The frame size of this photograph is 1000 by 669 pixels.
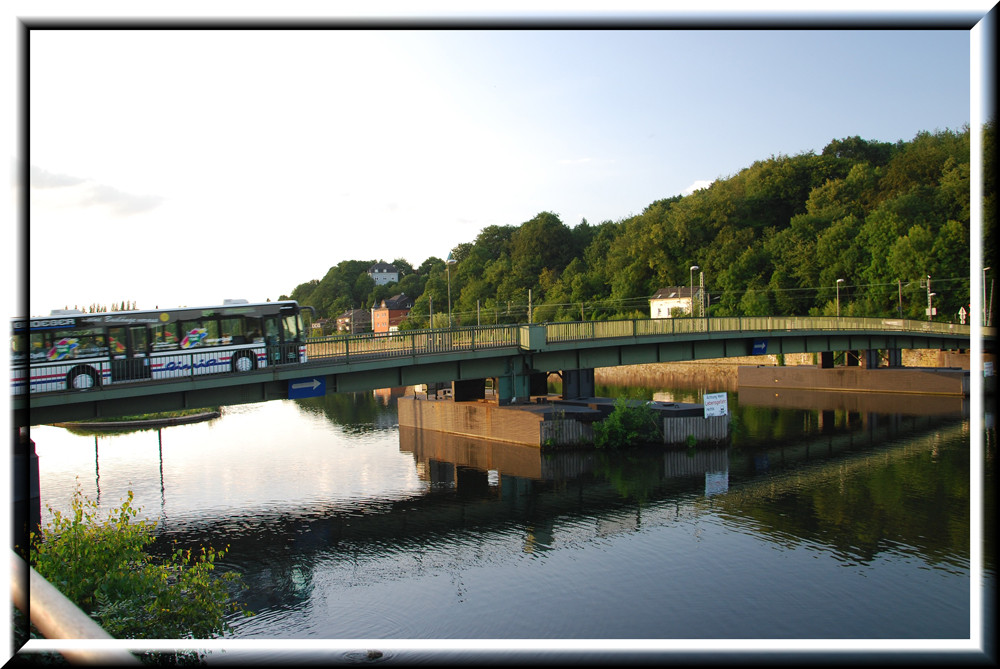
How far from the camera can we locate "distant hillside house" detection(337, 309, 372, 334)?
16262cm

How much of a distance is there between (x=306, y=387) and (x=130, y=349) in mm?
6117

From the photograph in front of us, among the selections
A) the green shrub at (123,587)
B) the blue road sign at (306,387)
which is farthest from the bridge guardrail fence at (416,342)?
the green shrub at (123,587)

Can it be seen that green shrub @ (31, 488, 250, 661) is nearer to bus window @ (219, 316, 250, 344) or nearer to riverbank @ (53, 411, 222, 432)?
bus window @ (219, 316, 250, 344)

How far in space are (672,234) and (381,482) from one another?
7414 centimetres

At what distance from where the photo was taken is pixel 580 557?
20.8 metres

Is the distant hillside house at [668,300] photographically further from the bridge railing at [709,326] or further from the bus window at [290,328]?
the bus window at [290,328]

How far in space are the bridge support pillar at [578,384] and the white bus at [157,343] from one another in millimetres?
16015

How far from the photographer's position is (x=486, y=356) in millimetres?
35156

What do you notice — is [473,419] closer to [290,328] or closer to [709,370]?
[290,328]

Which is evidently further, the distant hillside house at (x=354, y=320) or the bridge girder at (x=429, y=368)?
the distant hillside house at (x=354, y=320)

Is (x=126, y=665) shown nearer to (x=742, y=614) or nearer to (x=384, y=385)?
(x=742, y=614)

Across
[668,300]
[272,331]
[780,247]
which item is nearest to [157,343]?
[272,331]

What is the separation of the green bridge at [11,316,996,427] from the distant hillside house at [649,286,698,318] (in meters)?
37.8

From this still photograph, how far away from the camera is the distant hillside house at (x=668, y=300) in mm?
92625
